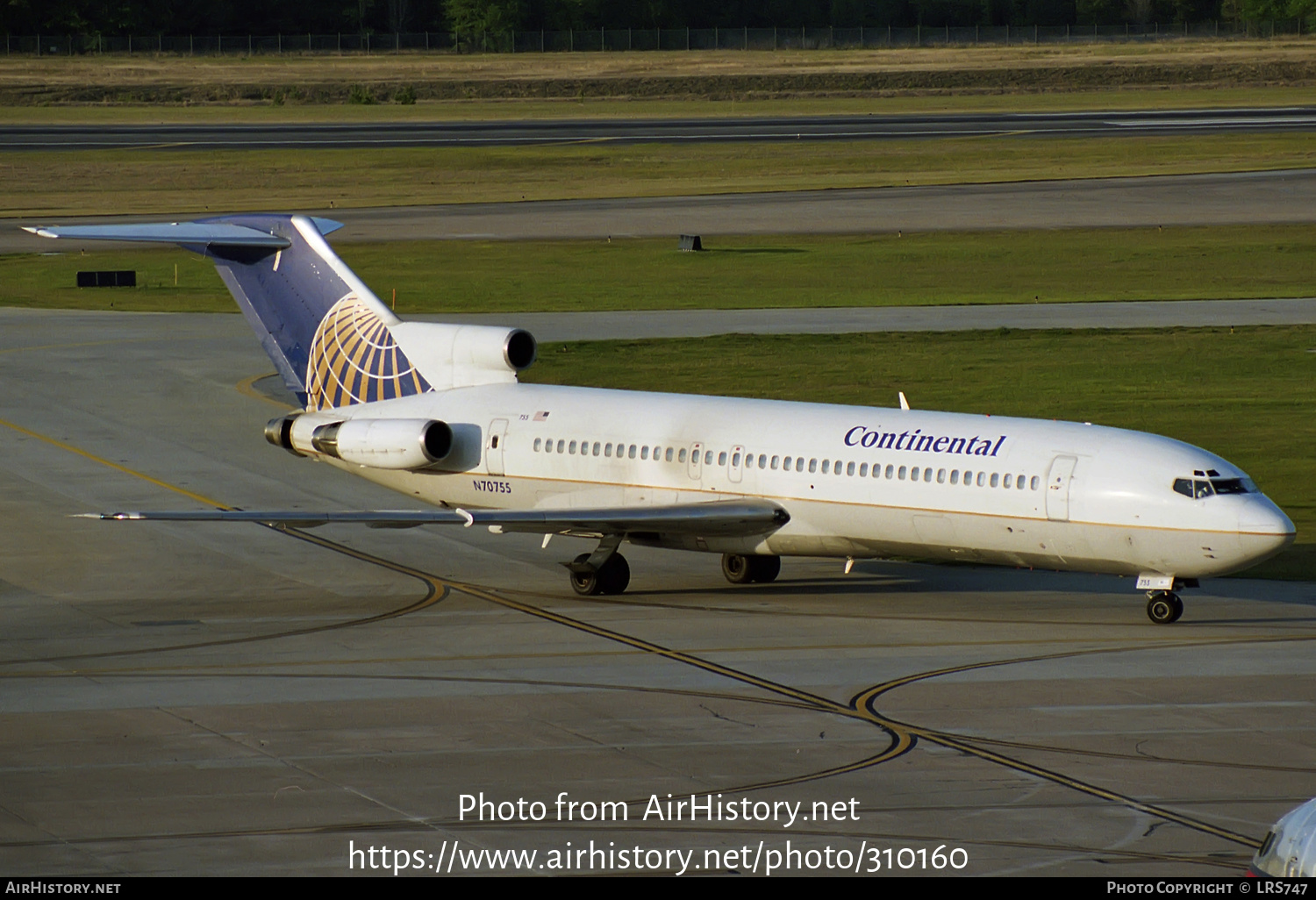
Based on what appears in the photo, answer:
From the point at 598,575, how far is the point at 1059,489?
790cm

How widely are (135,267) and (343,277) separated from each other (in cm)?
4965

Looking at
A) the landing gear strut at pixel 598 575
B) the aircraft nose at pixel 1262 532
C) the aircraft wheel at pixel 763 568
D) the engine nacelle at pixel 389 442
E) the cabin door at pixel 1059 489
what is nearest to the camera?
the aircraft nose at pixel 1262 532

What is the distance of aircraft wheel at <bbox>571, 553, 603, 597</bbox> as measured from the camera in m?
31.4

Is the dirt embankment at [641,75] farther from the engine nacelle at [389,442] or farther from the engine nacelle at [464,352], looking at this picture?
the engine nacelle at [389,442]

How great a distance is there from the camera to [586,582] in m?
31.5

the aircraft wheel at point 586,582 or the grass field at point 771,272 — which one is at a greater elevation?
the grass field at point 771,272

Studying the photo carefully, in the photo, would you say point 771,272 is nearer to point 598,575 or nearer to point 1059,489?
point 598,575

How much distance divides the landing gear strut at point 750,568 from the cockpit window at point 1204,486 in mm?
7544

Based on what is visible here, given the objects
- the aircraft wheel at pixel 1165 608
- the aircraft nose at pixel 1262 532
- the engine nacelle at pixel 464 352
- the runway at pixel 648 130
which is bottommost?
the aircraft wheel at pixel 1165 608

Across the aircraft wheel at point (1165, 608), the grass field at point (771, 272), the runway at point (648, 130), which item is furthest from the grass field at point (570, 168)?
the aircraft wheel at point (1165, 608)

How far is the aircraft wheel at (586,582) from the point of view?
31422 mm

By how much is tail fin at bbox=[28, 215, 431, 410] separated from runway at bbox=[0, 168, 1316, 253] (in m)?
47.9

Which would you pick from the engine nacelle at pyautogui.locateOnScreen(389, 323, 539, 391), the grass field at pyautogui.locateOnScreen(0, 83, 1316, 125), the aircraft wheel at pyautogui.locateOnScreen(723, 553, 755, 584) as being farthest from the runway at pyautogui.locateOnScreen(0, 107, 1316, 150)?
the aircraft wheel at pyautogui.locateOnScreen(723, 553, 755, 584)

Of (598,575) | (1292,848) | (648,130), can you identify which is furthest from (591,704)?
(648,130)
